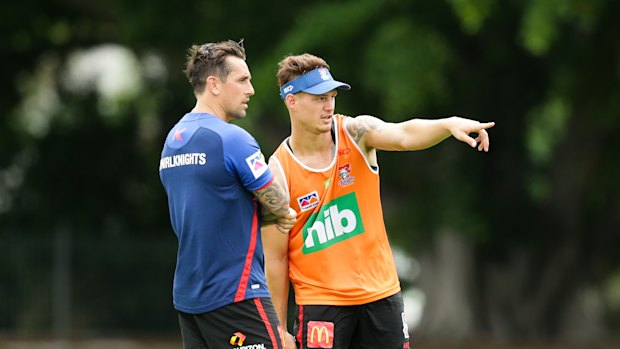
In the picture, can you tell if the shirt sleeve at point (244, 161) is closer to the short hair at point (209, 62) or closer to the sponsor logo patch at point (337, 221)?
the short hair at point (209, 62)

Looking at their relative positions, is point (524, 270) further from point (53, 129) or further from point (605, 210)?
point (53, 129)

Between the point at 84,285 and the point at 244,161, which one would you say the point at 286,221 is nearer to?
the point at 244,161

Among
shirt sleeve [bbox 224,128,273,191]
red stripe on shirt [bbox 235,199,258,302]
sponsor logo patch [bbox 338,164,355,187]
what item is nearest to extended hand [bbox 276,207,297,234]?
red stripe on shirt [bbox 235,199,258,302]

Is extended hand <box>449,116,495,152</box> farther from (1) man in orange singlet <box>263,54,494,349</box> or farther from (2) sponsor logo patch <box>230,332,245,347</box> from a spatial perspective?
(2) sponsor logo patch <box>230,332,245,347</box>

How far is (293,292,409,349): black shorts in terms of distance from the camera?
24.8 ft

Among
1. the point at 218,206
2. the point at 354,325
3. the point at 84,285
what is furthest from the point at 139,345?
the point at 218,206

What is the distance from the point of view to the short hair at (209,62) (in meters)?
6.58

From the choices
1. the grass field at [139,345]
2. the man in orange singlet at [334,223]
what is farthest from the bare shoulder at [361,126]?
the grass field at [139,345]

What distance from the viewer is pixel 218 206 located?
6414 mm

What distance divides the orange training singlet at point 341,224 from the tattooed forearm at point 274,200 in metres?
0.91

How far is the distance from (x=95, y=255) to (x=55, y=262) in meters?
0.93

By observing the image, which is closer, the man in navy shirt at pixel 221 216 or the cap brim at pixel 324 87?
the man in navy shirt at pixel 221 216

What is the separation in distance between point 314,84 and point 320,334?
1589mm

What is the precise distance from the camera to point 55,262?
23.5 metres
